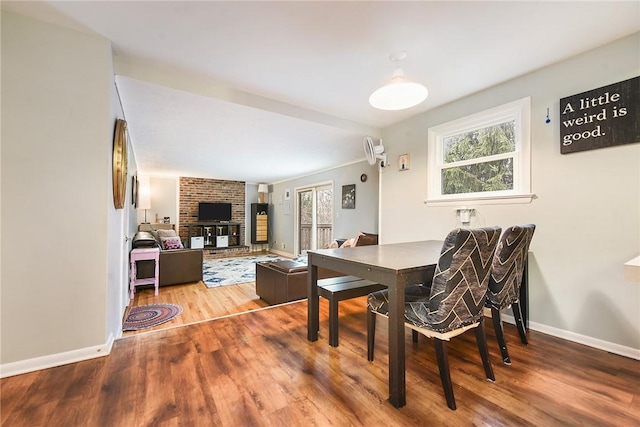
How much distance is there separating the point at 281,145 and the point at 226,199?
14.4ft

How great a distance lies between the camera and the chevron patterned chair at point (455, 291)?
1406 mm

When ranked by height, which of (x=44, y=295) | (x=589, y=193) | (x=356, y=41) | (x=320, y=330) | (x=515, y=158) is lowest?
(x=320, y=330)

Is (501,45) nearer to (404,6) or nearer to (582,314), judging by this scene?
(404,6)

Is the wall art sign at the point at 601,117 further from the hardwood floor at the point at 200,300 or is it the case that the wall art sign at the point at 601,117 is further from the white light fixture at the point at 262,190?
the white light fixture at the point at 262,190

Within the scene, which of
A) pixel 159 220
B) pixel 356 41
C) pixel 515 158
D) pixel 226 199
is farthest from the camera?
pixel 226 199

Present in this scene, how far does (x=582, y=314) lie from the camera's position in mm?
2146

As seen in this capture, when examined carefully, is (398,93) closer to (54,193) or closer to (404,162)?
(404,162)

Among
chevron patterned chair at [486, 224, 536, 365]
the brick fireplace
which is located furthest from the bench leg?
the brick fireplace

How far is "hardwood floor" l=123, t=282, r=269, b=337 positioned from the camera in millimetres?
2896

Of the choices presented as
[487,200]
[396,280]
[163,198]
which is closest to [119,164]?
[396,280]

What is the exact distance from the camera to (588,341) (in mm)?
2113

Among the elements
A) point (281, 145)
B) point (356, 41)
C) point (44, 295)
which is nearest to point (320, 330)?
point (44, 295)

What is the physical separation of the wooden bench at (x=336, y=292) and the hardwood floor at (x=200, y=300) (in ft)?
4.26

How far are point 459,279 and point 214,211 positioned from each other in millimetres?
7341
